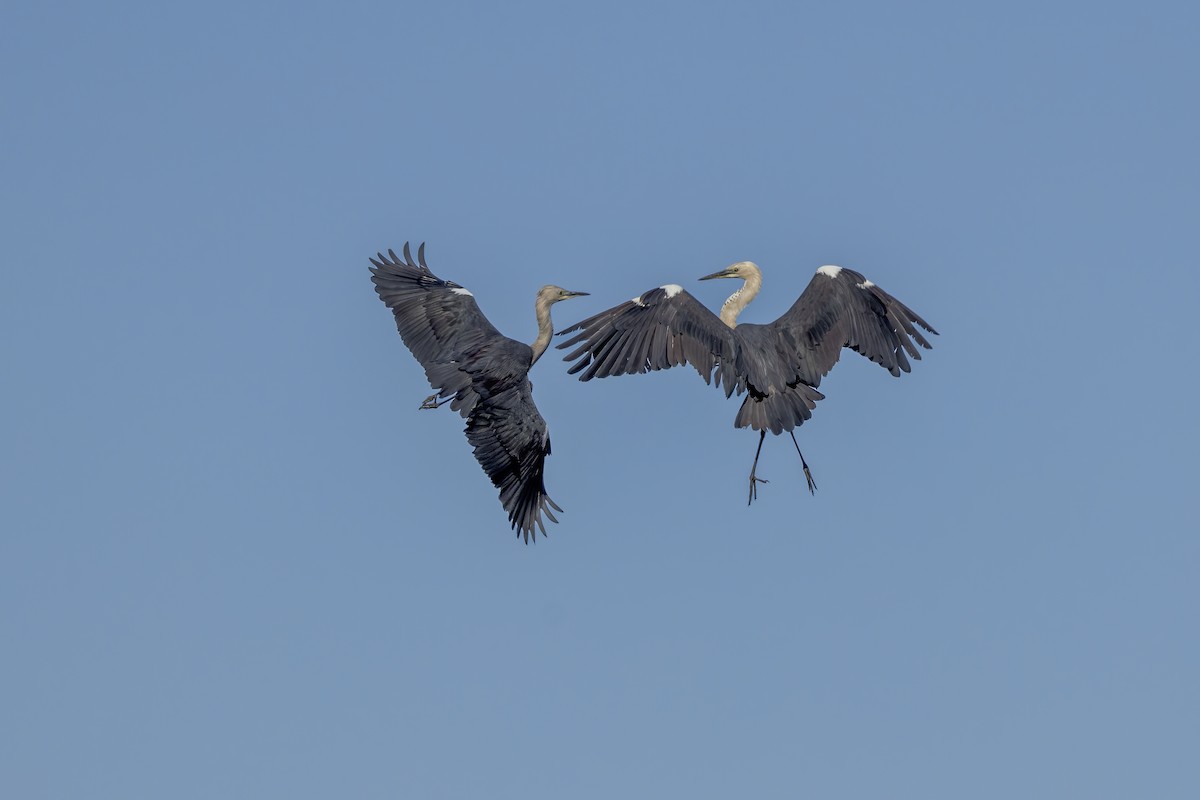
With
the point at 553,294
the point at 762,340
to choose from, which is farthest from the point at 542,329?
the point at 762,340

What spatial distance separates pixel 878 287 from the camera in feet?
86.0

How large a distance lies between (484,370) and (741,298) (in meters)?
4.23

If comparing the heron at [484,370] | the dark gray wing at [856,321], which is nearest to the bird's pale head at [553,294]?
the heron at [484,370]

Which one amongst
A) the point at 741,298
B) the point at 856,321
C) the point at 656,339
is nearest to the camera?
the point at 656,339

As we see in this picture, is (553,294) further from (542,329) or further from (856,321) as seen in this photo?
(856,321)

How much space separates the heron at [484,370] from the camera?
25.2 m

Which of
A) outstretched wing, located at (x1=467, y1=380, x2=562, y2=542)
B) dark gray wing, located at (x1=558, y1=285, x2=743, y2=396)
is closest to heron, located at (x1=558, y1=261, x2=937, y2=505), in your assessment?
dark gray wing, located at (x1=558, y1=285, x2=743, y2=396)

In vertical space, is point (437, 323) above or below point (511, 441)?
above

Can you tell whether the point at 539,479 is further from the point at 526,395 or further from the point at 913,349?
the point at 913,349

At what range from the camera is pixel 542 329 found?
1083 inches

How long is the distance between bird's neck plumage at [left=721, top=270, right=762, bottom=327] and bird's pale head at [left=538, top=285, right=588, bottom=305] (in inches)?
90.2

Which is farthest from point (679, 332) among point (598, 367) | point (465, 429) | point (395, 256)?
point (395, 256)

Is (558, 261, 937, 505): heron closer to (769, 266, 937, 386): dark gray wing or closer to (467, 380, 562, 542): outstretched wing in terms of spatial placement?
(769, 266, 937, 386): dark gray wing

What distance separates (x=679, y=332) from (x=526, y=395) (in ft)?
8.29
